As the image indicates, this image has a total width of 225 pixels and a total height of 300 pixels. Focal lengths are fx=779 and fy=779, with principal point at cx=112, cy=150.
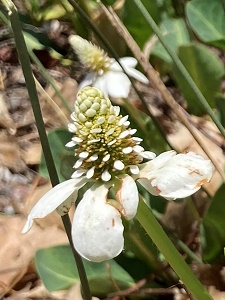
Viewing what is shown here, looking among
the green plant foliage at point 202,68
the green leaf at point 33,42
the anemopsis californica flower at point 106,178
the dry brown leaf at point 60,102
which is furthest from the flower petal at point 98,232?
the green leaf at point 33,42

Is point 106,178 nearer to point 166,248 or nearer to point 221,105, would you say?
point 166,248

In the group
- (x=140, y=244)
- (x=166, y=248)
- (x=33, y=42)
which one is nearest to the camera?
(x=166, y=248)

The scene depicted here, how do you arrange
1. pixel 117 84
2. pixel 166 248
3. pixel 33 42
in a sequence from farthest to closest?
1. pixel 33 42
2. pixel 117 84
3. pixel 166 248

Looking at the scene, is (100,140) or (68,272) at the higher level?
(100,140)

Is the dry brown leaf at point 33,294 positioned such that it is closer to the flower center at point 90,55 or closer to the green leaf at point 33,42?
the flower center at point 90,55

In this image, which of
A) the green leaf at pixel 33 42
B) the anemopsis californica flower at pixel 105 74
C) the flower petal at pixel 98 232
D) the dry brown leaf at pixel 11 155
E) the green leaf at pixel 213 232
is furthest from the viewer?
the green leaf at pixel 33 42

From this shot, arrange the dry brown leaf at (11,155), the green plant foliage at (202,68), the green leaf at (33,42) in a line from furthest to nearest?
the green leaf at (33,42) < the dry brown leaf at (11,155) < the green plant foliage at (202,68)

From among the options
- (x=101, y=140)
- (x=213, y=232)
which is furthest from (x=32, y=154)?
(x=101, y=140)

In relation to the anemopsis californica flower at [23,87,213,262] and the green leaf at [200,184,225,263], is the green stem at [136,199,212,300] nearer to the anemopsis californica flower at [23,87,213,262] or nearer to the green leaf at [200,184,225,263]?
the anemopsis californica flower at [23,87,213,262]
